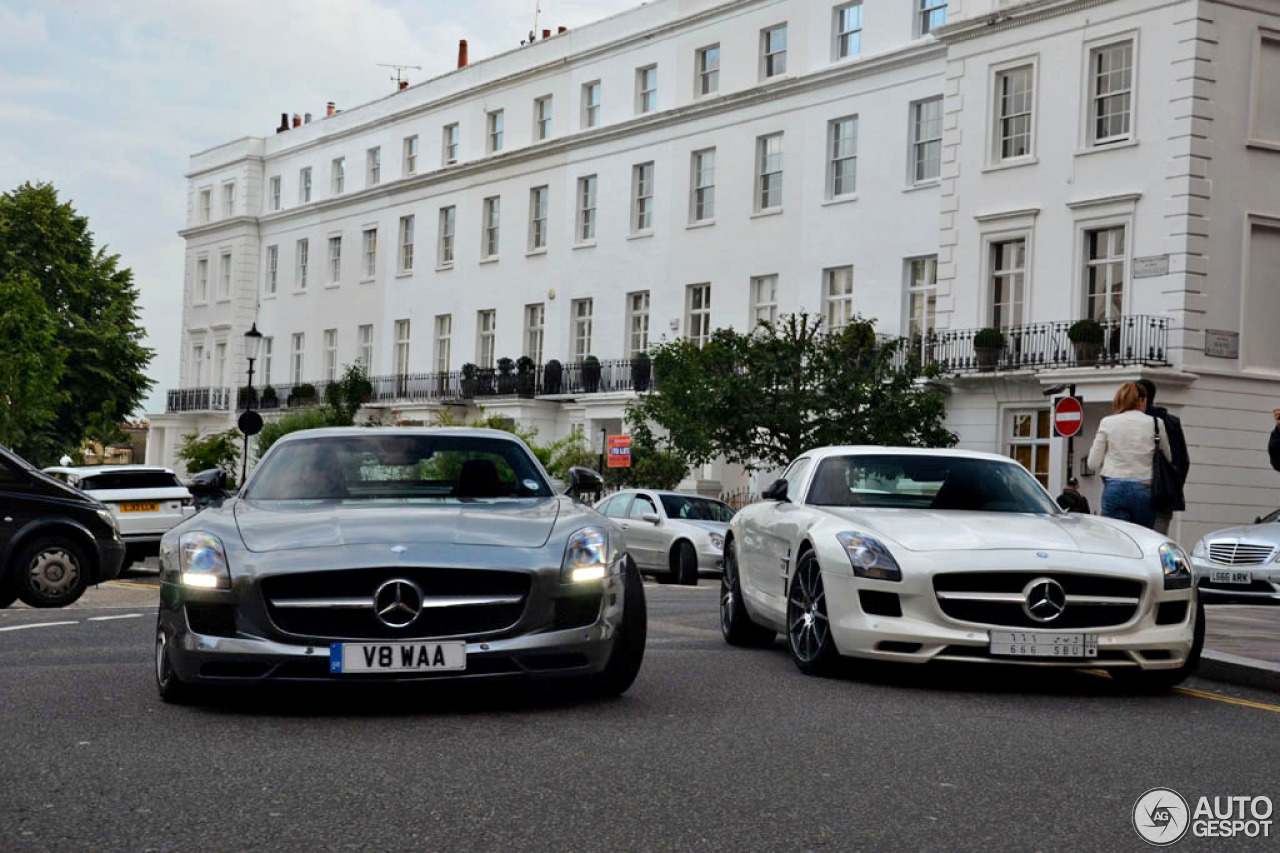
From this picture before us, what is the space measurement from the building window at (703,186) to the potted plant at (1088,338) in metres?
14.9

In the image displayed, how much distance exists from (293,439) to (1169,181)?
25971 millimetres

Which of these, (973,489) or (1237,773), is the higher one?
(973,489)

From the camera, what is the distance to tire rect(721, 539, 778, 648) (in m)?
12.1

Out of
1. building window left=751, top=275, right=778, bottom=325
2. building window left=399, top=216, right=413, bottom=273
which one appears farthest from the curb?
building window left=399, top=216, right=413, bottom=273

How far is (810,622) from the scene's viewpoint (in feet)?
33.2

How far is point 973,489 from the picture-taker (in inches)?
433

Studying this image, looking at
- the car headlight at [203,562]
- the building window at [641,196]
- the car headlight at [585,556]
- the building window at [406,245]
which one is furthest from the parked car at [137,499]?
the building window at [406,245]

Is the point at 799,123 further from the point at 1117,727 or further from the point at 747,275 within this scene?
the point at 1117,727

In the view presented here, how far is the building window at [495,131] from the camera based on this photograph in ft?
181

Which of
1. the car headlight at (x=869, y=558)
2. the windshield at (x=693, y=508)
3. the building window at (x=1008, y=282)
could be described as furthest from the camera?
the building window at (x=1008, y=282)

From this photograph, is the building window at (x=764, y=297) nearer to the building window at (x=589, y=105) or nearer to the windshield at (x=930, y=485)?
the building window at (x=589, y=105)

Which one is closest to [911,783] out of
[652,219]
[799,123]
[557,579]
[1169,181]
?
[557,579]

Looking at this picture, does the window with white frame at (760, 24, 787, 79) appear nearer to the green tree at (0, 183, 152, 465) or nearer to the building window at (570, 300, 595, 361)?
the building window at (570, 300, 595, 361)

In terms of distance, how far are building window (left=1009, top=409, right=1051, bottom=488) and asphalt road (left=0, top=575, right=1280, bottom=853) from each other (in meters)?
25.0
